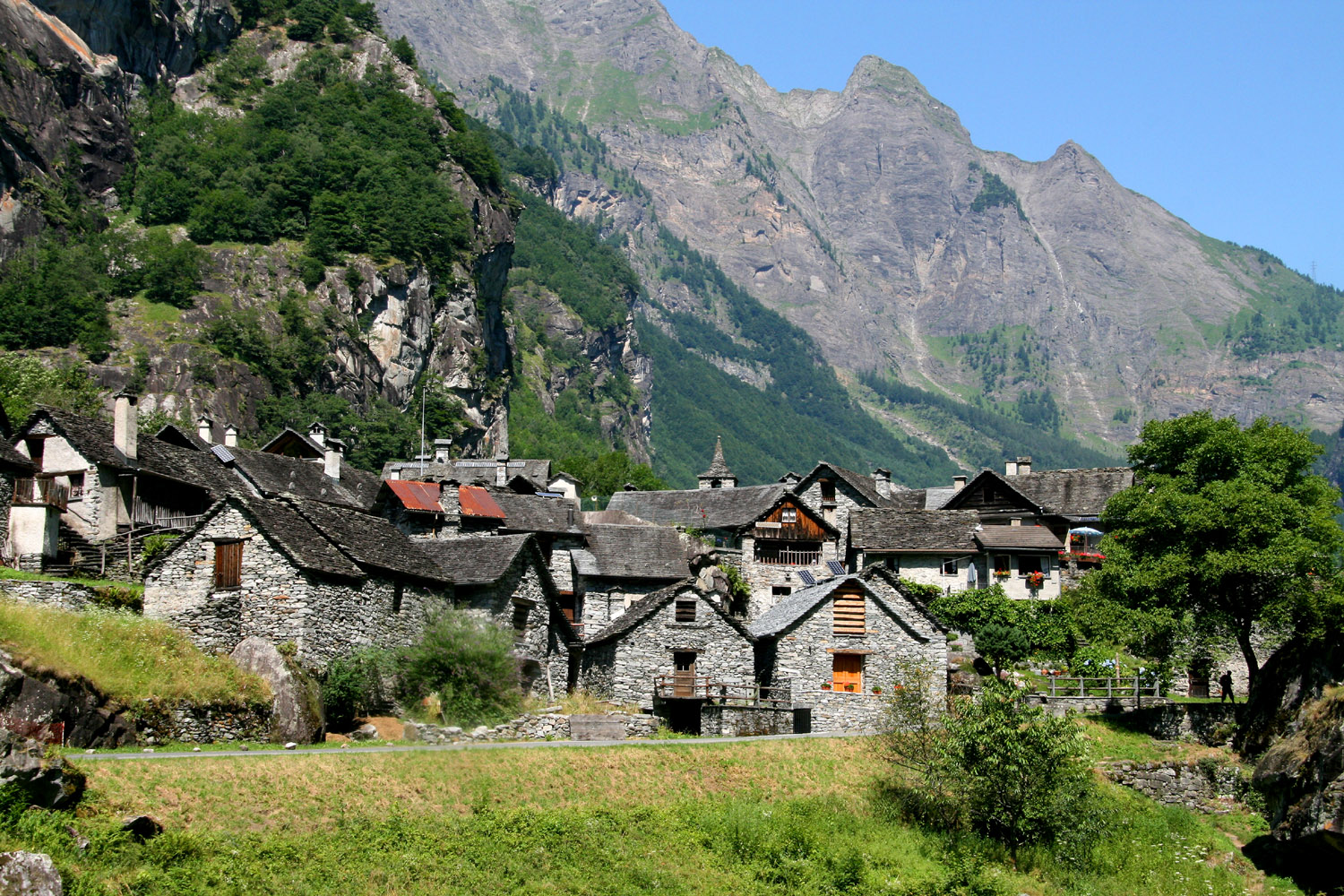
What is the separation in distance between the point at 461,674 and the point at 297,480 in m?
26.5

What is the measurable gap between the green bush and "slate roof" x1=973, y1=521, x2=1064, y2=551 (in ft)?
122

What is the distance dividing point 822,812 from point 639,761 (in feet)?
20.5

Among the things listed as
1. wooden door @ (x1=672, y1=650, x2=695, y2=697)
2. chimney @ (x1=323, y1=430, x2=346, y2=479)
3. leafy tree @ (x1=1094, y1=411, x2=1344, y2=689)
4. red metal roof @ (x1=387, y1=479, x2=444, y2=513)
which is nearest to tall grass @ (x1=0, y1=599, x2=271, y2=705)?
wooden door @ (x1=672, y1=650, x2=695, y2=697)

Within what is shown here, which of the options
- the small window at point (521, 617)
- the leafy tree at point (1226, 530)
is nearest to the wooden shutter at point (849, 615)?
the leafy tree at point (1226, 530)

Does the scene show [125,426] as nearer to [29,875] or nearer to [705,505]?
[29,875]

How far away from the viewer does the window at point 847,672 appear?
174 ft

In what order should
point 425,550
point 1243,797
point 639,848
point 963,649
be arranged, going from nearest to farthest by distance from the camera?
1. point 639,848
2. point 1243,797
3. point 425,550
4. point 963,649

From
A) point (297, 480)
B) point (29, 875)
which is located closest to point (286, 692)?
point (29, 875)

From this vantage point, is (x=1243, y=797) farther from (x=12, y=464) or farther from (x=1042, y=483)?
(x=12, y=464)

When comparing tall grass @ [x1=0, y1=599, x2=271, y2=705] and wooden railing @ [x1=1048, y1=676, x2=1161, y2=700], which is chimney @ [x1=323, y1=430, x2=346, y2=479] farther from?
wooden railing @ [x1=1048, y1=676, x2=1161, y2=700]

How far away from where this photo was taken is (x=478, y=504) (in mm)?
66500

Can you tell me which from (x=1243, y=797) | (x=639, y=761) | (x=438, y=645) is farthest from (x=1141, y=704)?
(x=438, y=645)

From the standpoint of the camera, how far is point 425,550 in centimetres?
5347

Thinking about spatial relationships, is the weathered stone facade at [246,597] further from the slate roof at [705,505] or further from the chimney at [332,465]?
the slate roof at [705,505]
